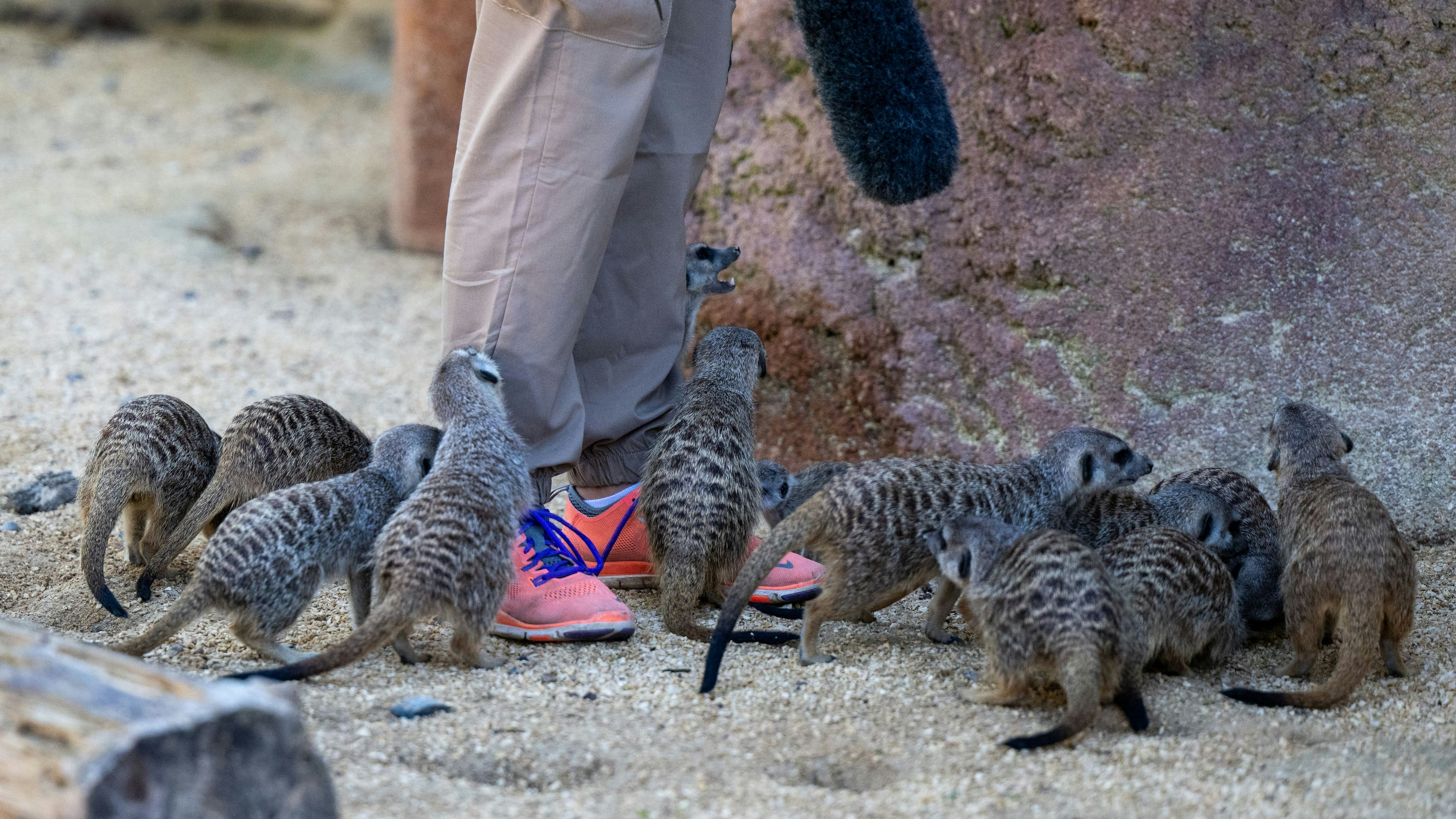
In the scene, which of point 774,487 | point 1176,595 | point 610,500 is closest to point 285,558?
point 610,500

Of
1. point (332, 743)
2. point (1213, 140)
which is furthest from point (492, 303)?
point (1213, 140)

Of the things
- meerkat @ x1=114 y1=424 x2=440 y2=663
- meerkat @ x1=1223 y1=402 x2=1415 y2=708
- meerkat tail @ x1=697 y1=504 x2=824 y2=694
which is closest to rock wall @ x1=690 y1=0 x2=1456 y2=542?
meerkat @ x1=1223 y1=402 x2=1415 y2=708

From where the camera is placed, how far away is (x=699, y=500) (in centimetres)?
286

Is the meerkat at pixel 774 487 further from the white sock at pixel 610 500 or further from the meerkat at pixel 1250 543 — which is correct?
the meerkat at pixel 1250 543

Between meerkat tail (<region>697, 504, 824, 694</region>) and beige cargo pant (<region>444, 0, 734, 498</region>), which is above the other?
beige cargo pant (<region>444, 0, 734, 498</region>)

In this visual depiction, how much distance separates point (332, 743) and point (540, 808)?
411mm

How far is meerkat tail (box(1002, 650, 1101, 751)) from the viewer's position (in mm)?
2172

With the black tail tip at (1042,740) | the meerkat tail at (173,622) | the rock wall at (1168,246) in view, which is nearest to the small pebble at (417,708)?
the meerkat tail at (173,622)

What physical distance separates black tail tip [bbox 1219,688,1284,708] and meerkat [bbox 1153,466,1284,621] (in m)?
0.43

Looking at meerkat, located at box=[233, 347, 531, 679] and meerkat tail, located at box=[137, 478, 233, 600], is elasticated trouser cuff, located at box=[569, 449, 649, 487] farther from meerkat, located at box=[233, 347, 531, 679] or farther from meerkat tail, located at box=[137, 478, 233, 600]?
meerkat tail, located at box=[137, 478, 233, 600]

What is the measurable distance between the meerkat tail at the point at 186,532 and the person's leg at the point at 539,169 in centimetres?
71

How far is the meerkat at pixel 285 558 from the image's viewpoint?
244 centimetres

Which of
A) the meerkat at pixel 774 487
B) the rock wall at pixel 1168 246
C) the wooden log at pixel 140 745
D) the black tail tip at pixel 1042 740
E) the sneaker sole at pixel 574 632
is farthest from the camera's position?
the meerkat at pixel 774 487

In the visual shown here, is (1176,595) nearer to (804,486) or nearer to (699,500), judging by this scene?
(699,500)
